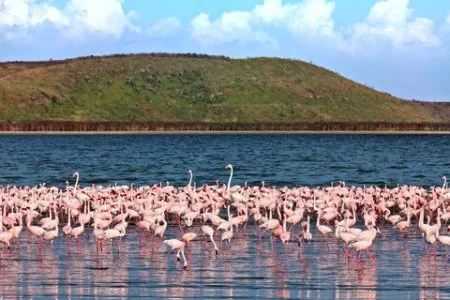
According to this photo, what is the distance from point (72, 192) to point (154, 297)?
17142 millimetres

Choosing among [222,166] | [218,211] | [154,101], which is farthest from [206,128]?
[218,211]

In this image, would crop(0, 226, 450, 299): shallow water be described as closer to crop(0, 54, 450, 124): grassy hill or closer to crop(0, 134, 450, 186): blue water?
crop(0, 134, 450, 186): blue water

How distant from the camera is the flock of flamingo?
28234 millimetres

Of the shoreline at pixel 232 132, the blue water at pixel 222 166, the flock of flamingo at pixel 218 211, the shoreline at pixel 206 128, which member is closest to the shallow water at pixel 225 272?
the flock of flamingo at pixel 218 211

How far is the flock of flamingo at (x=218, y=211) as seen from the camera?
28.2 m

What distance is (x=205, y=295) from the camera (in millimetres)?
20453

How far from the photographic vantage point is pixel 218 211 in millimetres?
33344

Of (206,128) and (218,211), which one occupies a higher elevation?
(206,128)

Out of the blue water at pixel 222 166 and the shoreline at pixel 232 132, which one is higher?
the shoreline at pixel 232 132

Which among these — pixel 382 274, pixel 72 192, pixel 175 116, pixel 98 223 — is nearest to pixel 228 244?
pixel 98 223

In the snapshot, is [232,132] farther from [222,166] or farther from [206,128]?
[222,166]

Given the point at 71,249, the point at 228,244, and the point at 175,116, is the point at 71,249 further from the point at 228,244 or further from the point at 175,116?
the point at 175,116

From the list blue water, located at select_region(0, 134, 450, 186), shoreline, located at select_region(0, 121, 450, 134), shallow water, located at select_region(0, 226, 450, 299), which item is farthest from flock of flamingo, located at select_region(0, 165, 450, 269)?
shoreline, located at select_region(0, 121, 450, 134)

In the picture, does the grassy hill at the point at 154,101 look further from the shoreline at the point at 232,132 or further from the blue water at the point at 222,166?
the blue water at the point at 222,166
